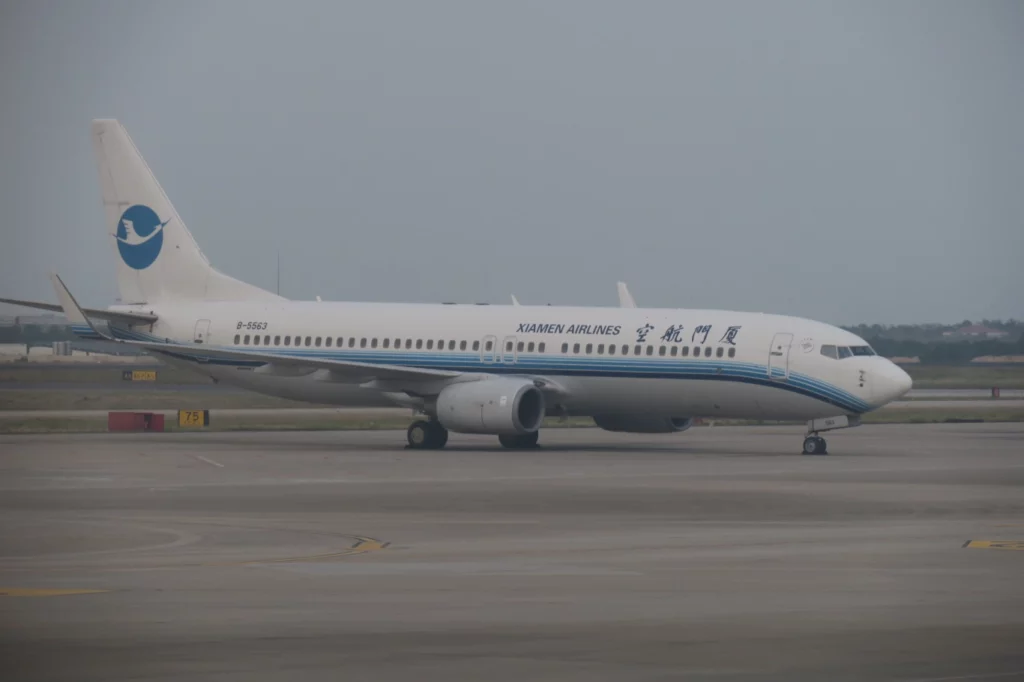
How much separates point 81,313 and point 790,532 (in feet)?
91.8

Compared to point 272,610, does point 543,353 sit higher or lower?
higher

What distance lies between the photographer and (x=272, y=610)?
16781 millimetres

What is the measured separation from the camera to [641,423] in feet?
163

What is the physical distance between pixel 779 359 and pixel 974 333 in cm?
7735

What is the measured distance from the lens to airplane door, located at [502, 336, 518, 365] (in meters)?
48.2

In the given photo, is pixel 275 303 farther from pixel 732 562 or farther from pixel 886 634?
pixel 886 634

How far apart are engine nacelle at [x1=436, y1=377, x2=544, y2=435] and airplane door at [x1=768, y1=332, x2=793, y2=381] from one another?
20.5 feet

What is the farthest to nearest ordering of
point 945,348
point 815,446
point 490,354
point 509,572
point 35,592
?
1. point 945,348
2. point 490,354
3. point 815,446
4. point 509,572
5. point 35,592

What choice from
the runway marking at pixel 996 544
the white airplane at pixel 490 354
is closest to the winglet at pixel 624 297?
the white airplane at pixel 490 354

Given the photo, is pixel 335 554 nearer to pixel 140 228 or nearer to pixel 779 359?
pixel 779 359

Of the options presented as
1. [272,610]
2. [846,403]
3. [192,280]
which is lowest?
[272,610]

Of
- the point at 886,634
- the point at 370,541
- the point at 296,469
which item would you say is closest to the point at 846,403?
the point at 296,469

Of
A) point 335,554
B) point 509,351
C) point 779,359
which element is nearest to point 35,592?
point 335,554

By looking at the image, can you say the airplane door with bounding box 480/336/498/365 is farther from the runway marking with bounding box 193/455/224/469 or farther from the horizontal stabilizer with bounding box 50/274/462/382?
the runway marking with bounding box 193/455/224/469
